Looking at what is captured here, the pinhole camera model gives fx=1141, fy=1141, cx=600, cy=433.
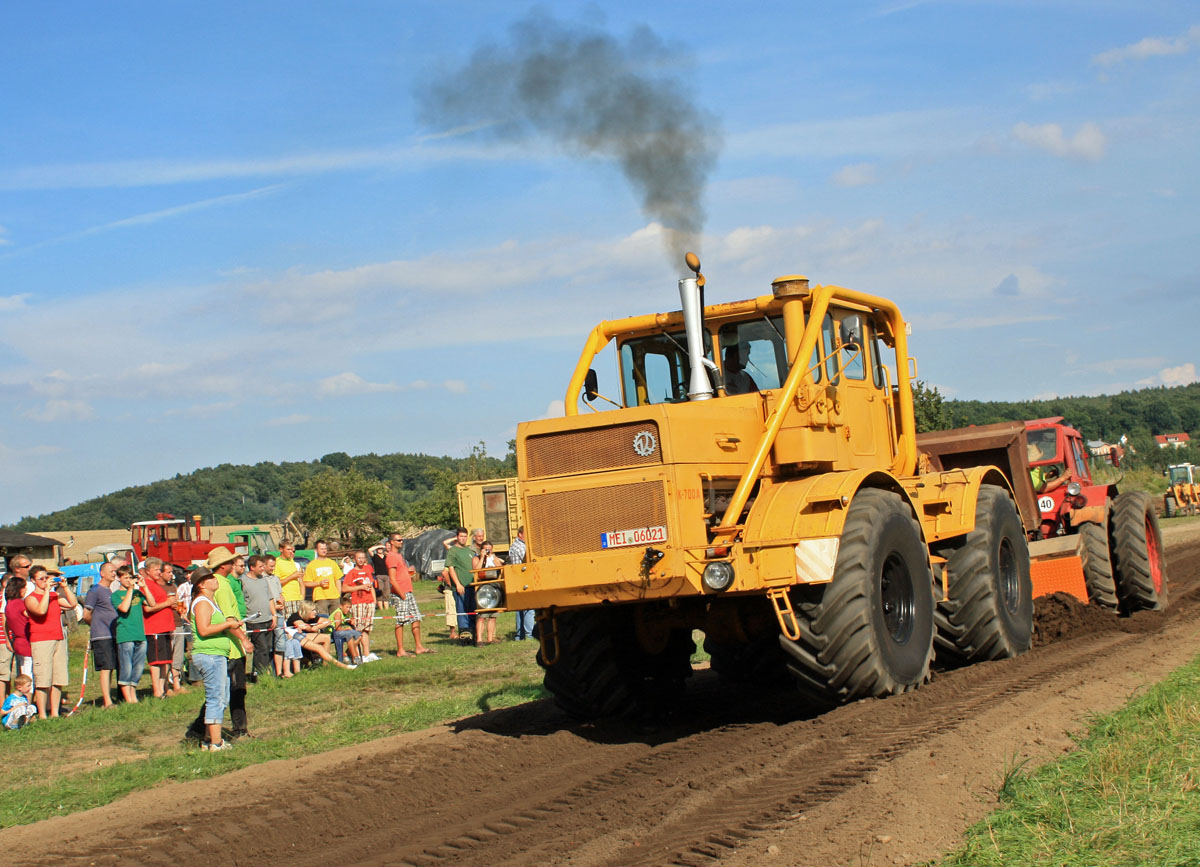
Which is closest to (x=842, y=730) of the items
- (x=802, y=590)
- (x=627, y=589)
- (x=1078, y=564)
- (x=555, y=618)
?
(x=802, y=590)

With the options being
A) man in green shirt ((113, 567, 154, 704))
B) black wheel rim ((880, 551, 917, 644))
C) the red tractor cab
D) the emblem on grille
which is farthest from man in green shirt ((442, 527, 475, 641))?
the emblem on grille

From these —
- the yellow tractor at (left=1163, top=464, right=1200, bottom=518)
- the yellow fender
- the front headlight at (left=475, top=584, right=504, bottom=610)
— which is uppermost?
the yellow fender

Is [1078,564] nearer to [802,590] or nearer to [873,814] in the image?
[802,590]

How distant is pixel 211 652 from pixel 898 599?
6.29 meters

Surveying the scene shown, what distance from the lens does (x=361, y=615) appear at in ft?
54.6

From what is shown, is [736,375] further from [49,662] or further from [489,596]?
[49,662]

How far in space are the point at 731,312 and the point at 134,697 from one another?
9.38 metres

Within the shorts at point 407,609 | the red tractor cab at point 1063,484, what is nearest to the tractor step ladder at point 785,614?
the red tractor cab at point 1063,484

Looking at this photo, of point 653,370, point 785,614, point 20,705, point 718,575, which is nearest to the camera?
point 718,575

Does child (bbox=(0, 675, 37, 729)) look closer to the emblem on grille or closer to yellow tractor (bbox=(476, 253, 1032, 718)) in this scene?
yellow tractor (bbox=(476, 253, 1032, 718))

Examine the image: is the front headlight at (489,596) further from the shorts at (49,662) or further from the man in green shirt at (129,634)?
the man in green shirt at (129,634)

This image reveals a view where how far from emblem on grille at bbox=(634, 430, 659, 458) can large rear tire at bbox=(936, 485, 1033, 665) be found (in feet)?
12.1

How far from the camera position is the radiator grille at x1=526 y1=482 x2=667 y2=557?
323 inches

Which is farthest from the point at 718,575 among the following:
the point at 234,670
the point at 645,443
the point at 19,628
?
the point at 19,628
